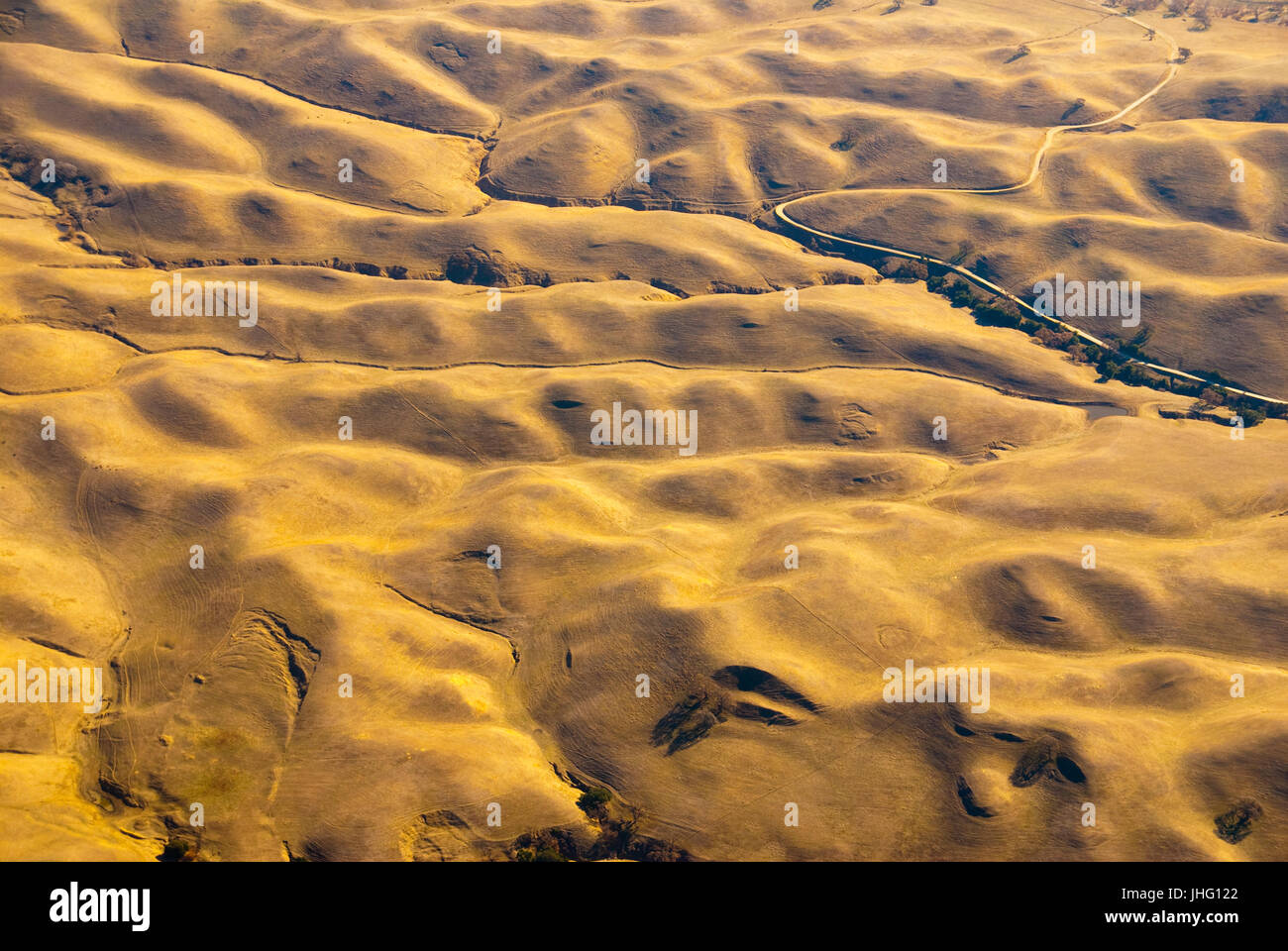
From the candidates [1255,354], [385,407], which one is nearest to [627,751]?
[385,407]

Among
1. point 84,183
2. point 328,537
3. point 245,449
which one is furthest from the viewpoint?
point 84,183

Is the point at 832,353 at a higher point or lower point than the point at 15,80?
lower

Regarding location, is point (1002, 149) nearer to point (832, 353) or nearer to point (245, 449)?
point (832, 353)

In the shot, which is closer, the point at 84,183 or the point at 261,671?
the point at 261,671

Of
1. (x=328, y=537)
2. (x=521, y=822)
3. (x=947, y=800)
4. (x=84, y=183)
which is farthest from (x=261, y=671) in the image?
(x=84, y=183)

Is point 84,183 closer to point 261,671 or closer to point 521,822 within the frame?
point 261,671

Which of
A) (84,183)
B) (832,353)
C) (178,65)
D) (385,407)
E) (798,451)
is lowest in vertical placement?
(798,451)

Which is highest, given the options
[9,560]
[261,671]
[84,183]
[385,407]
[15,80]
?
[15,80]

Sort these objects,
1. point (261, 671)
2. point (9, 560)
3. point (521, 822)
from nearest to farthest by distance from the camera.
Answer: point (521, 822), point (261, 671), point (9, 560)

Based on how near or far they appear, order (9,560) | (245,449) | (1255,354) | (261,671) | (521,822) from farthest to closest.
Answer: (1255,354), (245,449), (9,560), (261,671), (521,822)

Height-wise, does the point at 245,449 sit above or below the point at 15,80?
below
